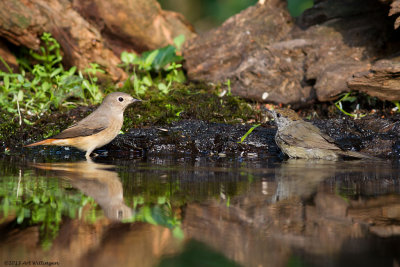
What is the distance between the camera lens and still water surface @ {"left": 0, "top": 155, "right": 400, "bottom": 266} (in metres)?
2.44

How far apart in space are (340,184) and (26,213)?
8.72 ft

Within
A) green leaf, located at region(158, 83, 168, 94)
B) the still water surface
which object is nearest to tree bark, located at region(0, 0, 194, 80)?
green leaf, located at region(158, 83, 168, 94)

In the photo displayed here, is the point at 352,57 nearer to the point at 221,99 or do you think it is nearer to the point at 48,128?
the point at 221,99

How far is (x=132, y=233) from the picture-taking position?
2.79m

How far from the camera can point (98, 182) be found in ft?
14.1

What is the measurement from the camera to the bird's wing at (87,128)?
6.55 m

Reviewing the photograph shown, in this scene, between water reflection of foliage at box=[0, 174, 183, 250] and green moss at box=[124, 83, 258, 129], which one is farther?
green moss at box=[124, 83, 258, 129]

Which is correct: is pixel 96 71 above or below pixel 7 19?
below

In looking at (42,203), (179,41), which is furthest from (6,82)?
(42,203)

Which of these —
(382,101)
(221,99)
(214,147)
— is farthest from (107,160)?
(382,101)

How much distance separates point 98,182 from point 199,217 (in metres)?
1.49

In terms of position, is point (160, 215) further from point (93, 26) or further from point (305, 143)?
point (93, 26)

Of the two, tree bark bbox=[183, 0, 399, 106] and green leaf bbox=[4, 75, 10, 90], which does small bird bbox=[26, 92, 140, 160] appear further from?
tree bark bbox=[183, 0, 399, 106]

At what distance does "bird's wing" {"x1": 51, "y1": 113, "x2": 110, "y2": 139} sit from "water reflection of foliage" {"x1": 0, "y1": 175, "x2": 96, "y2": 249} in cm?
214
